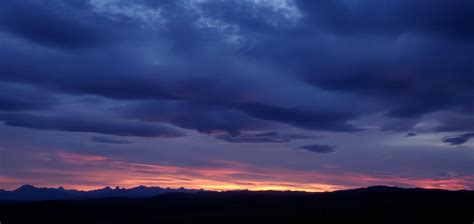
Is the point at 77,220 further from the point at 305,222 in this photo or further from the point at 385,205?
the point at 385,205

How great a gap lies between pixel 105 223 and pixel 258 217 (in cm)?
2396

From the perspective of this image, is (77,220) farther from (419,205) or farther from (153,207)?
(419,205)

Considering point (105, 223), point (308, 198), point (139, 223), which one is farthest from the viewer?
point (308, 198)

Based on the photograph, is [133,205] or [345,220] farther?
[133,205]

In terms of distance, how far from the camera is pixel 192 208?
99.7 metres

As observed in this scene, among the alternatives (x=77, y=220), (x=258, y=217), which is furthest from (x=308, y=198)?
(x=77, y=220)

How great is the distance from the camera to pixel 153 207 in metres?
102

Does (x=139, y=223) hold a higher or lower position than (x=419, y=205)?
lower

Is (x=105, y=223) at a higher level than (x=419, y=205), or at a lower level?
lower

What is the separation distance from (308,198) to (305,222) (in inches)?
2184

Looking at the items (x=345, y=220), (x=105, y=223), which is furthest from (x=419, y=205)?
(x=105, y=223)

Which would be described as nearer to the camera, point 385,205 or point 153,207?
point 385,205

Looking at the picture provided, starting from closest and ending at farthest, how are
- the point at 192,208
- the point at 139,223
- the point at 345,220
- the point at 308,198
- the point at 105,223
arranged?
the point at 345,220, the point at 139,223, the point at 105,223, the point at 192,208, the point at 308,198

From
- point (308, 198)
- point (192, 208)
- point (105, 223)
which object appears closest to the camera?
point (105, 223)
